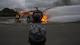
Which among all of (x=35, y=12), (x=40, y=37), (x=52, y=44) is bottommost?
(x=52, y=44)

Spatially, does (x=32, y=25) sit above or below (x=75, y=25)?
above

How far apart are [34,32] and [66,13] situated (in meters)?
5.71

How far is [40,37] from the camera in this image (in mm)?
4746

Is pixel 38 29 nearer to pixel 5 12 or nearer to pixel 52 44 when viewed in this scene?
pixel 52 44

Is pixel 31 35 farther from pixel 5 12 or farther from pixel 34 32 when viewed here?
pixel 5 12

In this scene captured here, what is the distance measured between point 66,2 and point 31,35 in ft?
24.1

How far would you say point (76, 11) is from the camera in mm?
10148

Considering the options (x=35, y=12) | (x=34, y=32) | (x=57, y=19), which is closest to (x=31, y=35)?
(x=34, y=32)

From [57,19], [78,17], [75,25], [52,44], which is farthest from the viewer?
[75,25]

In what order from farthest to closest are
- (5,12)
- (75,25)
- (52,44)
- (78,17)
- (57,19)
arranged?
(5,12)
(75,25)
(78,17)
(57,19)
(52,44)

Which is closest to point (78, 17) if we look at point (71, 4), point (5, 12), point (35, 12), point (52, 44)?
point (71, 4)

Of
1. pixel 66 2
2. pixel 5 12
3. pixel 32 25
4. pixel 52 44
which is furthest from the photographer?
pixel 5 12

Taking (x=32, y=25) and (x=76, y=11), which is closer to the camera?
(x=32, y=25)

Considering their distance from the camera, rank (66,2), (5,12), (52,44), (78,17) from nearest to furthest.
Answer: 1. (52,44)
2. (78,17)
3. (66,2)
4. (5,12)
